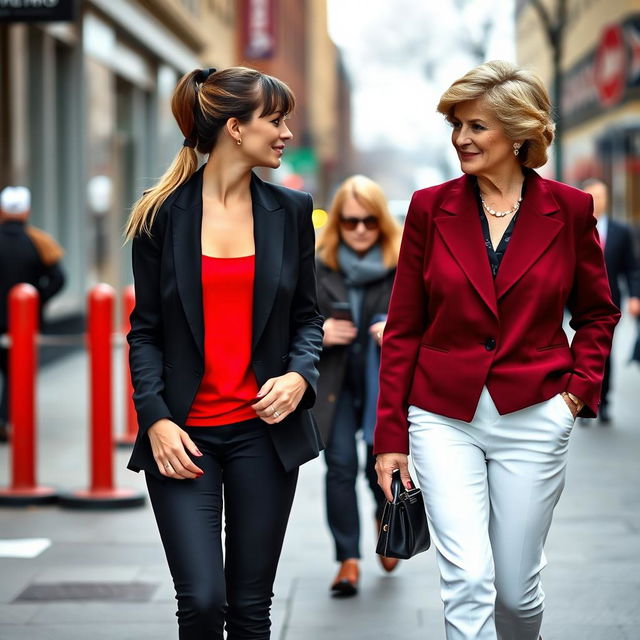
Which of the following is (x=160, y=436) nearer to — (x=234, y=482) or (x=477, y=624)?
(x=234, y=482)

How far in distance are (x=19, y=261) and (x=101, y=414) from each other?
3701mm

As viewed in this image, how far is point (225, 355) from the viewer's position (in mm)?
3885

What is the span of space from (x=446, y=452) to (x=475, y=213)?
0.67 meters

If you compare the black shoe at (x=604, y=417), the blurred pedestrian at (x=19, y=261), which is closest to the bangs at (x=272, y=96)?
the blurred pedestrian at (x=19, y=261)

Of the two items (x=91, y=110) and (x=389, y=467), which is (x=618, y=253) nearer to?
(x=389, y=467)

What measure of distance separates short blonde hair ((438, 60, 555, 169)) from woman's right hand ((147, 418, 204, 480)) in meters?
1.16

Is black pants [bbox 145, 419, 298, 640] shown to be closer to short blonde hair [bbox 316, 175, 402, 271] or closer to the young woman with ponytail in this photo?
the young woman with ponytail

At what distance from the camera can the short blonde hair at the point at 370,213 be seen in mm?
6508

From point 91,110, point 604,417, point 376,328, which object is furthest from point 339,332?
point 91,110

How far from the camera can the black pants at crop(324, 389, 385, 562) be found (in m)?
6.35

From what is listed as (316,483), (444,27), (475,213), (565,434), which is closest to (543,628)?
(565,434)

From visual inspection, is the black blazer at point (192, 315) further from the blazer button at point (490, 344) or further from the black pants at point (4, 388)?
the black pants at point (4, 388)

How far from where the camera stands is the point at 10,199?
1161cm

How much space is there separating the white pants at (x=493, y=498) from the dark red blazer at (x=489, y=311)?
6cm
